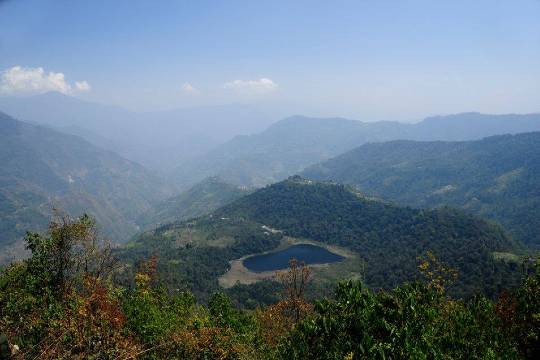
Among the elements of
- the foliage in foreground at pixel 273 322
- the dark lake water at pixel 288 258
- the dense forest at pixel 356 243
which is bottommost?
the dark lake water at pixel 288 258

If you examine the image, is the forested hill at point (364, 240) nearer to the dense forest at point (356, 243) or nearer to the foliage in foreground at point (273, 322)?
the dense forest at point (356, 243)

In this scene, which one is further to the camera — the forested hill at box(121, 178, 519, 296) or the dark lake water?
the dark lake water

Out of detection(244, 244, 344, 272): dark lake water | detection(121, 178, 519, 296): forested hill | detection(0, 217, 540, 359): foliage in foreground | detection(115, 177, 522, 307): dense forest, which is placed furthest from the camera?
detection(244, 244, 344, 272): dark lake water

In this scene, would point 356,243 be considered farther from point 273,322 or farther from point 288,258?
point 273,322

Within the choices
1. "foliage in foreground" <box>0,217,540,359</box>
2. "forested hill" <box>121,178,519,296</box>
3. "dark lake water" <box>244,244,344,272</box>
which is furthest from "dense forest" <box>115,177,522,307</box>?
"foliage in foreground" <box>0,217,540,359</box>

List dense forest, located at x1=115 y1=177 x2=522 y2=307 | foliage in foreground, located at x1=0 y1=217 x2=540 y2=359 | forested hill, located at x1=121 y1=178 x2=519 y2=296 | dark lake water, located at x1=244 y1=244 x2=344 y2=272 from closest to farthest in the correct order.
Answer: foliage in foreground, located at x1=0 y1=217 x2=540 y2=359 < dense forest, located at x1=115 y1=177 x2=522 y2=307 < forested hill, located at x1=121 y1=178 x2=519 y2=296 < dark lake water, located at x1=244 y1=244 x2=344 y2=272

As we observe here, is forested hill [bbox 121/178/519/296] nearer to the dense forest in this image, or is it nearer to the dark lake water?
the dense forest

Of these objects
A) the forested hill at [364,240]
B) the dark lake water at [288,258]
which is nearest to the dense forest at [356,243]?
the forested hill at [364,240]
